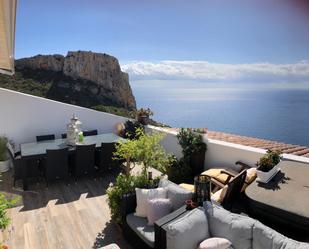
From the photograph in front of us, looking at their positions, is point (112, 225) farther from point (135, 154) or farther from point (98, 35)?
point (98, 35)

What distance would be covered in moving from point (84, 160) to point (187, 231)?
12.6 feet

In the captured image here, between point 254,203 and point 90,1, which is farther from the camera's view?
point 90,1

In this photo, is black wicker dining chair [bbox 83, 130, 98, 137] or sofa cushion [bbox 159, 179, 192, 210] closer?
sofa cushion [bbox 159, 179, 192, 210]

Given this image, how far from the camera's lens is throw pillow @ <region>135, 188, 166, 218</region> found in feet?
12.6

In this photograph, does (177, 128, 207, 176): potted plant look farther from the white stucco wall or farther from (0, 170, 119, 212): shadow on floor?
the white stucco wall

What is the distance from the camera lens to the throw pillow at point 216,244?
2871 mm

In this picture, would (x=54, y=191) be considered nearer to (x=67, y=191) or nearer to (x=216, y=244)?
(x=67, y=191)

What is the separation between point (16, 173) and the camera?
5.66m

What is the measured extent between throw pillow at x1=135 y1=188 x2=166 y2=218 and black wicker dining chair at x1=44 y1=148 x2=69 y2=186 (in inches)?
103

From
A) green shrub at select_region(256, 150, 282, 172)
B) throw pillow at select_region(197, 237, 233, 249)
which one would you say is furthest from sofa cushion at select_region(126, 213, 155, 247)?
green shrub at select_region(256, 150, 282, 172)

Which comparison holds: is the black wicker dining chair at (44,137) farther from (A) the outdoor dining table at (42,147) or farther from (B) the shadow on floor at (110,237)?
(B) the shadow on floor at (110,237)

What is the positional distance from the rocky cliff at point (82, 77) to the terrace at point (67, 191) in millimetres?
15223

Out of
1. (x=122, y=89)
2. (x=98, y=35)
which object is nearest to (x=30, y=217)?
(x=122, y=89)

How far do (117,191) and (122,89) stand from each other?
2545 centimetres
